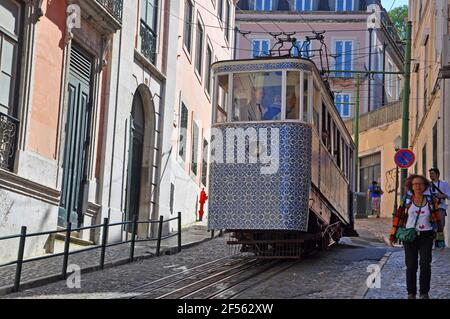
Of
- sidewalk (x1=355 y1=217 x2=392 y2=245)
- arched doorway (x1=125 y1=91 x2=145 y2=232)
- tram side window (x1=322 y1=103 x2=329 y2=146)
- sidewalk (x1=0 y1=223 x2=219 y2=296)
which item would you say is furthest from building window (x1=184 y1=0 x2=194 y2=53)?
tram side window (x1=322 y1=103 x2=329 y2=146)

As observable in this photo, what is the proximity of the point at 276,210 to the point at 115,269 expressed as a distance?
2.74m

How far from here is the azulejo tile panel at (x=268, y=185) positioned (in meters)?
14.3

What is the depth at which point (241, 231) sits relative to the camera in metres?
15.1

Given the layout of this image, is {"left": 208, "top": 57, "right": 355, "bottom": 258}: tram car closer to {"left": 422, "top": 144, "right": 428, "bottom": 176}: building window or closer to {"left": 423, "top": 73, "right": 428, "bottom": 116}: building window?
{"left": 422, "top": 144, "right": 428, "bottom": 176}: building window

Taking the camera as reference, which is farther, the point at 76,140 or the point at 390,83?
the point at 390,83

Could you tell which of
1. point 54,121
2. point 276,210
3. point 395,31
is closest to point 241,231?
point 276,210

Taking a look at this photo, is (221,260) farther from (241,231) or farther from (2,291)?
(2,291)

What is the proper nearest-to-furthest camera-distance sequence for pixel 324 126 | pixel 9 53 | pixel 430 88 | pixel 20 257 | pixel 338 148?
pixel 20 257 → pixel 9 53 → pixel 324 126 → pixel 338 148 → pixel 430 88

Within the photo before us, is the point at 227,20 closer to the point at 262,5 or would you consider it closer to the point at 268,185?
the point at 262,5

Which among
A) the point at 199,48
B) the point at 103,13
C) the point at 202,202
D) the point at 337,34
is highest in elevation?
the point at 337,34

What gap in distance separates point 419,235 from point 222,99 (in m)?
5.70

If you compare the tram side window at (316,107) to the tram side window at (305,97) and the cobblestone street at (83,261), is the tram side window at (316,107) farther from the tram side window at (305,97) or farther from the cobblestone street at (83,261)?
the cobblestone street at (83,261)

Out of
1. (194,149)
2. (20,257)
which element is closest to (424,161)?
(194,149)

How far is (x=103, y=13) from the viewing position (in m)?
18.2
